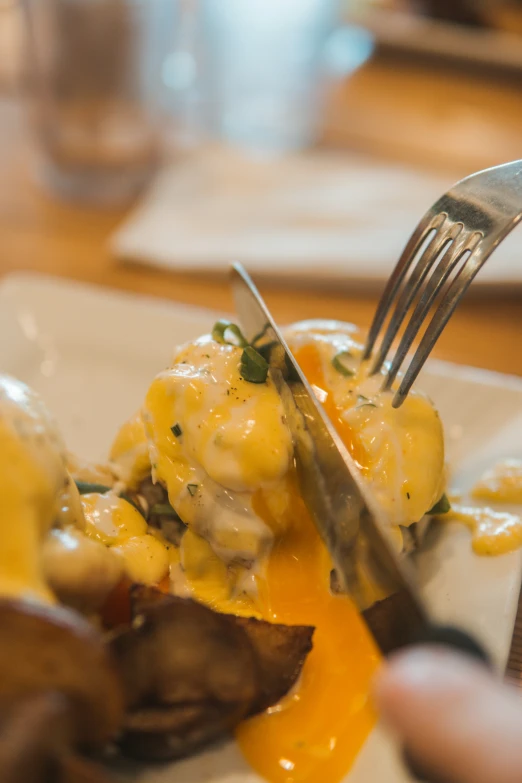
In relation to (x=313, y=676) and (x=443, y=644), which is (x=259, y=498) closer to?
(x=313, y=676)

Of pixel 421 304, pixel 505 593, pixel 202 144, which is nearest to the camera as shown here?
pixel 505 593

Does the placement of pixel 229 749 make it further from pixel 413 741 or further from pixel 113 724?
pixel 413 741

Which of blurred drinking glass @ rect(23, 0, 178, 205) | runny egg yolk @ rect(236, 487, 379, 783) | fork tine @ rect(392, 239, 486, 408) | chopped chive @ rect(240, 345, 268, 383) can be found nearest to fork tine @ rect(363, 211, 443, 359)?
fork tine @ rect(392, 239, 486, 408)

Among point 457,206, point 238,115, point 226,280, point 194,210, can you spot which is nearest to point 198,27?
point 238,115

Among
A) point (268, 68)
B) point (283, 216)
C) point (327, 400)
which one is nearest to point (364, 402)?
point (327, 400)

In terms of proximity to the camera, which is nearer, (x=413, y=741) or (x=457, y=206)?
(x=413, y=741)
